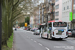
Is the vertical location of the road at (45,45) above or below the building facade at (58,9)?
below

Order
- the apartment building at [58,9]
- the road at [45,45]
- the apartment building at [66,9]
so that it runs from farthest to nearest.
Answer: the apartment building at [58,9], the apartment building at [66,9], the road at [45,45]

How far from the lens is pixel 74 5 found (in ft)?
167

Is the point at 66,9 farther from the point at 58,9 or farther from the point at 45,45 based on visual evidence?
the point at 45,45

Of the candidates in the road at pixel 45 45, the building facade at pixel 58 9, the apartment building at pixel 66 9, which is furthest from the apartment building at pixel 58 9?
the road at pixel 45 45

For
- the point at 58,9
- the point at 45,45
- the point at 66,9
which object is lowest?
the point at 45,45

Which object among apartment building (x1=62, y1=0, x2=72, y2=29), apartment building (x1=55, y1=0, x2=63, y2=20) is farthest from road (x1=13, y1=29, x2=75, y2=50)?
apartment building (x1=55, y1=0, x2=63, y2=20)

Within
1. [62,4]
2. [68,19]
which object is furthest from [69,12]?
[62,4]

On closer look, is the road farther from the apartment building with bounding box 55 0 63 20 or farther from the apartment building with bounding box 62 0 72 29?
the apartment building with bounding box 55 0 63 20

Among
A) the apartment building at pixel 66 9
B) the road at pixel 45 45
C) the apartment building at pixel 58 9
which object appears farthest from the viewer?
the apartment building at pixel 58 9

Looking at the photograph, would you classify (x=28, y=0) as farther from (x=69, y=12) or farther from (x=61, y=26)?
(x=69, y=12)

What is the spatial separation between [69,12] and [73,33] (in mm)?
23372

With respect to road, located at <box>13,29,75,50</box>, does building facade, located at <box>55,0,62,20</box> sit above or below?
above

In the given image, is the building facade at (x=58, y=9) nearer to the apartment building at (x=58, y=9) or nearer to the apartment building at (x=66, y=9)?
the apartment building at (x=58, y=9)

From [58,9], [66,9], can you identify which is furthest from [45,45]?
[58,9]
